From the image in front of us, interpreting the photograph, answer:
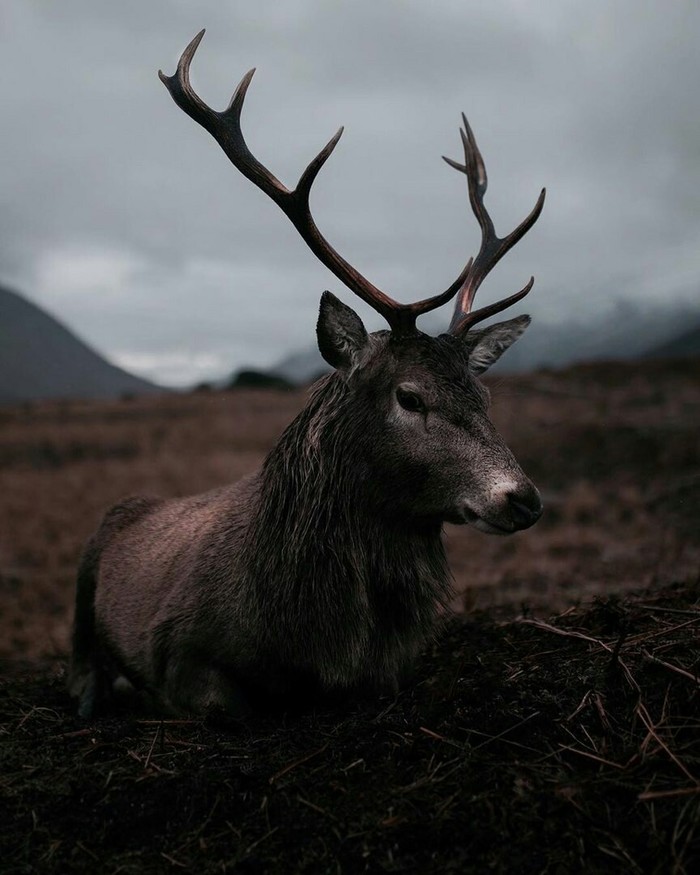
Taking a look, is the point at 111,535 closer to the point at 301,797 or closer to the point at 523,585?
the point at 301,797

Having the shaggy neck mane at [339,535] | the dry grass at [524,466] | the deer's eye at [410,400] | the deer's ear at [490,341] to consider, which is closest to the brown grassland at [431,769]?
the deer's ear at [490,341]

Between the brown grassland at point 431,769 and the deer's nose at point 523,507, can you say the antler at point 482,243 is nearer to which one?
the brown grassland at point 431,769

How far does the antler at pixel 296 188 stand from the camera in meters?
3.47

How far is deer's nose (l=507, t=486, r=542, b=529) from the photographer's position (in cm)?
304

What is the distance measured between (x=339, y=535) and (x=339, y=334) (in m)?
0.90

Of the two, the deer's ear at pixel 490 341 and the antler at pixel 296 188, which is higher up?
the antler at pixel 296 188

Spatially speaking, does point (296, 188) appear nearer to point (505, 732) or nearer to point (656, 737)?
point (505, 732)

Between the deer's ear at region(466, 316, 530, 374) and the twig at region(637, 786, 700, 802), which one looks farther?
the deer's ear at region(466, 316, 530, 374)

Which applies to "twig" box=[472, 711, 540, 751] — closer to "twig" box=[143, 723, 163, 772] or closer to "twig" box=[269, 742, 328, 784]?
"twig" box=[269, 742, 328, 784]

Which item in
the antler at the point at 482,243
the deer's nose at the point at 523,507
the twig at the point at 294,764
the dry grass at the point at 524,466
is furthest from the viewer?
the dry grass at the point at 524,466

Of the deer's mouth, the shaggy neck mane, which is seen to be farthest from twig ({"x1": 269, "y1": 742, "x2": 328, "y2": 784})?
the deer's mouth

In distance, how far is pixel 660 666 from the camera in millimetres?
3113

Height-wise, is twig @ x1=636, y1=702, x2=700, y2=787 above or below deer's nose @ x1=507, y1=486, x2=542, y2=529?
below

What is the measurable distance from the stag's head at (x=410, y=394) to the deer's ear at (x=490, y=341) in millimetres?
181
